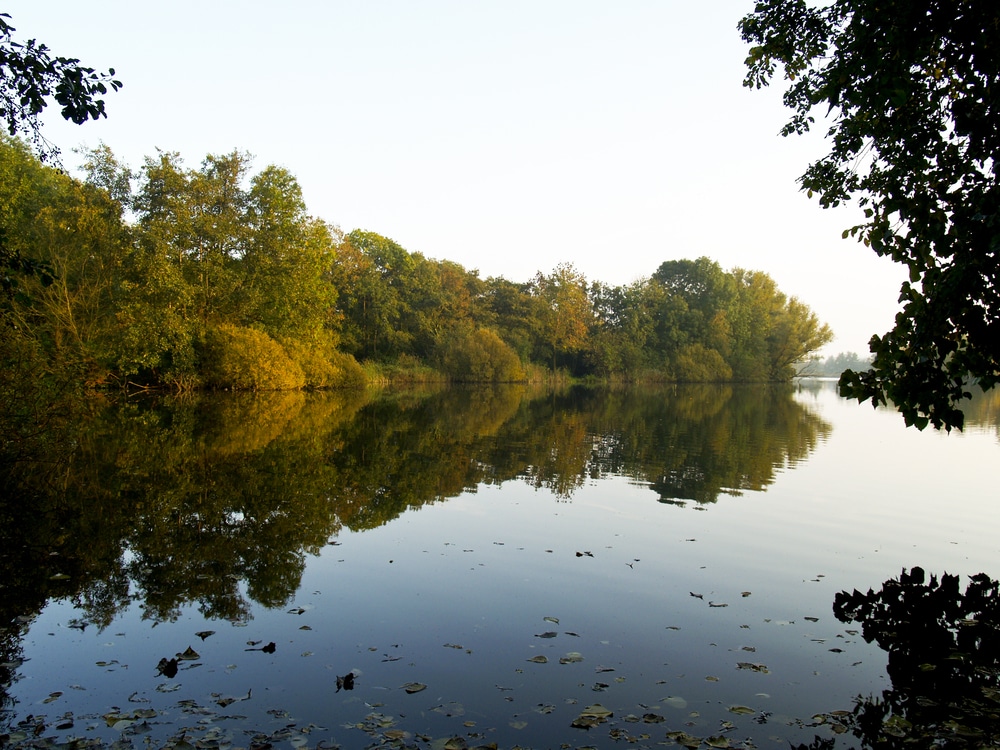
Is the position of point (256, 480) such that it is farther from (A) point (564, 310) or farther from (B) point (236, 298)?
(A) point (564, 310)

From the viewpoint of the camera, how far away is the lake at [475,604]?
5289mm

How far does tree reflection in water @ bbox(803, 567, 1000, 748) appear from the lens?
516 centimetres

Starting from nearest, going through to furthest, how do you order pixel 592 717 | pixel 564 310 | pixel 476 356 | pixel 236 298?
1. pixel 592 717
2. pixel 236 298
3. pixel 476 356
4. pixel 564 310

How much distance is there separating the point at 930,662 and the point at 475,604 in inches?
181

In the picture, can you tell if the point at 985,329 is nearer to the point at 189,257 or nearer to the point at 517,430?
the point at 517,430

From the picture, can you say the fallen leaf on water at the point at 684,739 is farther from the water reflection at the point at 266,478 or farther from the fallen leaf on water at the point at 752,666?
the water reflection at the point at 266,478

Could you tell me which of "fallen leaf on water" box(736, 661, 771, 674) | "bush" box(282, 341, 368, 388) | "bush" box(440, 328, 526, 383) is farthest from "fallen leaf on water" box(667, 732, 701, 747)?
"bush" box(440, 328, 526, 383)

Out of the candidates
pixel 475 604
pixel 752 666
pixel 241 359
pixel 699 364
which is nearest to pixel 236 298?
pixel 241 359

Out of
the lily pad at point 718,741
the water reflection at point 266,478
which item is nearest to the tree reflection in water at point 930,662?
the lily pad at point 718,741

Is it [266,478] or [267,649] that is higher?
[266,478]

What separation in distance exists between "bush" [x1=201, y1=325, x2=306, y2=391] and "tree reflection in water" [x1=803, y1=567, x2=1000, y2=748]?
39.3 meters

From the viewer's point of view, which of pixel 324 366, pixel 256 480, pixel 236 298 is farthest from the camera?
pixel 324 366

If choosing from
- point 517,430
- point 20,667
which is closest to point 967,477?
point 517,430

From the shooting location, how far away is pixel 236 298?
45.4 m
